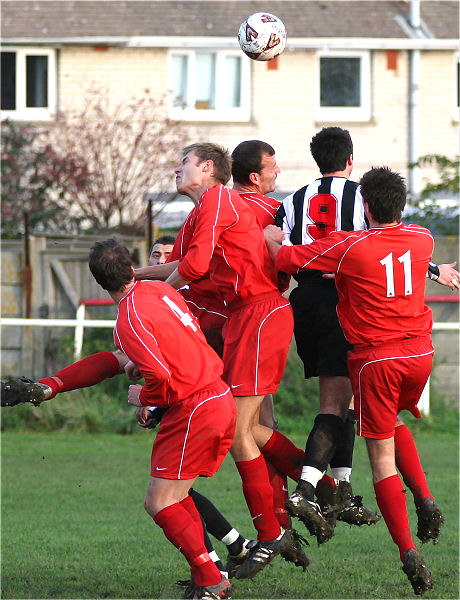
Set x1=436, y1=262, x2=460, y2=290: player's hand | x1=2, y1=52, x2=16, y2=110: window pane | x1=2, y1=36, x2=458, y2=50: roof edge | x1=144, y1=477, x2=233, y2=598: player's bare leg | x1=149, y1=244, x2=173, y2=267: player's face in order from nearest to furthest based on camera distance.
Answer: x1=144, y1=477, x2=233, y2=598: player's bare leg
x1=436, y1=262, x2=460, y2=290: player's hand
x1=149, y1=244, x2=173, y2=267: player's face
x1=2, y1=36, x2=458, y2=50: roof edge
x1=2, y1=52, x2=16, y2=110: window pane

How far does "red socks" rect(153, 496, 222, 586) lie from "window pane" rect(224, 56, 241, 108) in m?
16.9

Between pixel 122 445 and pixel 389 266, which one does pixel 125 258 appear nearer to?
pixel 389 266

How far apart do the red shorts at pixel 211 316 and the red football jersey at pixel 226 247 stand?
0.29 metres

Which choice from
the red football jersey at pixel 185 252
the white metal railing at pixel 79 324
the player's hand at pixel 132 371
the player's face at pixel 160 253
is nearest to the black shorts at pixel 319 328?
the red football jersey at pixel 185 252

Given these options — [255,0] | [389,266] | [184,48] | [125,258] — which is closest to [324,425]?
[389,266]

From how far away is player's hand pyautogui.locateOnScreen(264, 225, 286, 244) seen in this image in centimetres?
662

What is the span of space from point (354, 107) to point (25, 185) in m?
7.56

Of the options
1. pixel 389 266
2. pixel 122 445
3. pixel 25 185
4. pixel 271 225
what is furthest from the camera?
pixel 25 185

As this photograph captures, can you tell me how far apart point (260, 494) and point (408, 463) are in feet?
3.04

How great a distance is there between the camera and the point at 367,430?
646 centimetres

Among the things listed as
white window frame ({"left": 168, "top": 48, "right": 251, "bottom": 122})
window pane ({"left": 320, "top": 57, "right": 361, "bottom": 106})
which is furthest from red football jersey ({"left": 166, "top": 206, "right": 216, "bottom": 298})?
window pane ({"left": 320, "top": 57, "right": 361, "bottom": 106})

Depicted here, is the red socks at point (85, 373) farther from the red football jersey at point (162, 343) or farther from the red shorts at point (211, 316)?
the red football jersey at point (162, 343)

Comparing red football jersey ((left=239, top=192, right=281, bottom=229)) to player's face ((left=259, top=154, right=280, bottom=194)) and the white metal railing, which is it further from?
the white metal railing

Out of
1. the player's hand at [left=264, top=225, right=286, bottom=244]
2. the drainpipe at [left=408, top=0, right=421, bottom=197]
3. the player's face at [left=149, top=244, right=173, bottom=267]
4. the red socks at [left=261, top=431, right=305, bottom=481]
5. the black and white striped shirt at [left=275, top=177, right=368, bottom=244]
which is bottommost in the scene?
the red socks at [left=261, top=431, right=305, bottom=481]
